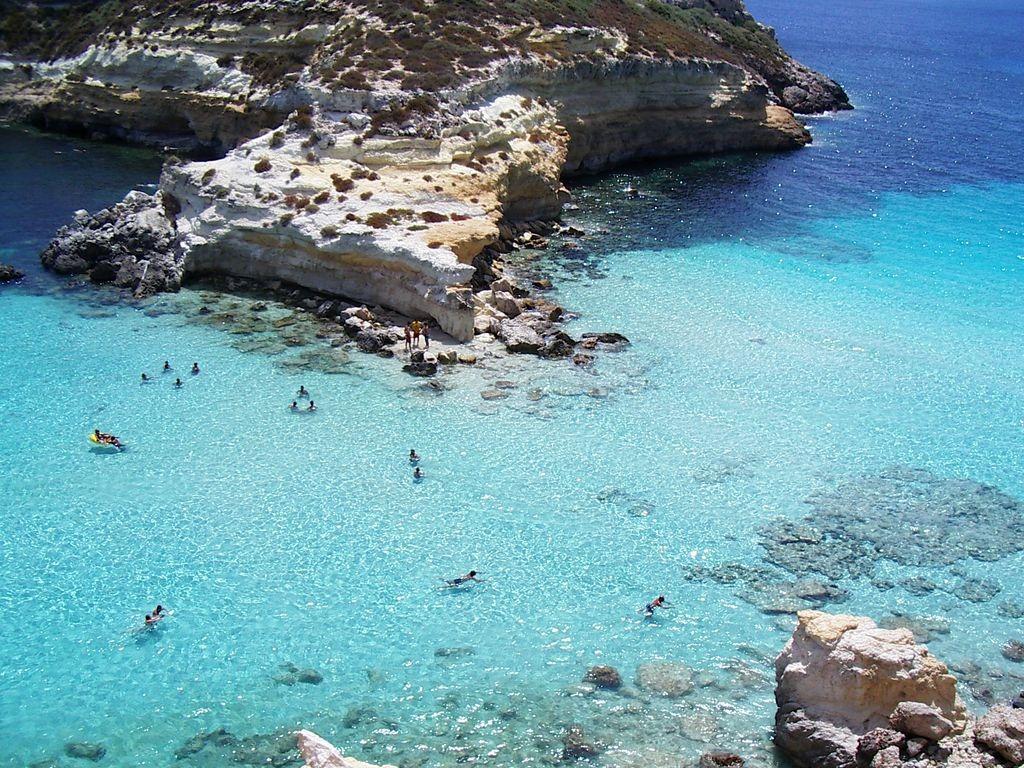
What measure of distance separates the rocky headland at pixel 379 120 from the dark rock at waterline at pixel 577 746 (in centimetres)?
2119

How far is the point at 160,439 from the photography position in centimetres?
3519

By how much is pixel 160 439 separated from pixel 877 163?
212 ft

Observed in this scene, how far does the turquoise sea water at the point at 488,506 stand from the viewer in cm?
2403

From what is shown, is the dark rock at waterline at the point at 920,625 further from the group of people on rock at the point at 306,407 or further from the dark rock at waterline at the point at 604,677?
the group of people on rock at the point at 306,407

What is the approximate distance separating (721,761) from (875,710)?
12.0 ft

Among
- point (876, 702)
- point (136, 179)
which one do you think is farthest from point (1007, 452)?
point (136, 179)

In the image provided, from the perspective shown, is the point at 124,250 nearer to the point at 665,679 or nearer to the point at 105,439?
the point at 105,439

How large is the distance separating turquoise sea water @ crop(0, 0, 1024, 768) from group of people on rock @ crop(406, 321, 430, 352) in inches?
94.9

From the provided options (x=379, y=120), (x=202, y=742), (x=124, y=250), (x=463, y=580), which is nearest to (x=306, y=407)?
(x=463, y=580)

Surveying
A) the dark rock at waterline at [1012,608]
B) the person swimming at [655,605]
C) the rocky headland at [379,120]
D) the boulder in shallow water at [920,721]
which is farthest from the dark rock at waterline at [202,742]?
the rocky headland at [379,120]

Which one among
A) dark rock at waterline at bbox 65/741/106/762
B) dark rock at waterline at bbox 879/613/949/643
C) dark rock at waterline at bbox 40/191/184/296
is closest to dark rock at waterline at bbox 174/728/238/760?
dark rock at waterline at bbox 65/741/106/762

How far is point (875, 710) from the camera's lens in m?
21.7

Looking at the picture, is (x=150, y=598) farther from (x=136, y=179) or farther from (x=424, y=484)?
(x=136, y=179)

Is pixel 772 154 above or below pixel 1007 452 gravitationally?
above
